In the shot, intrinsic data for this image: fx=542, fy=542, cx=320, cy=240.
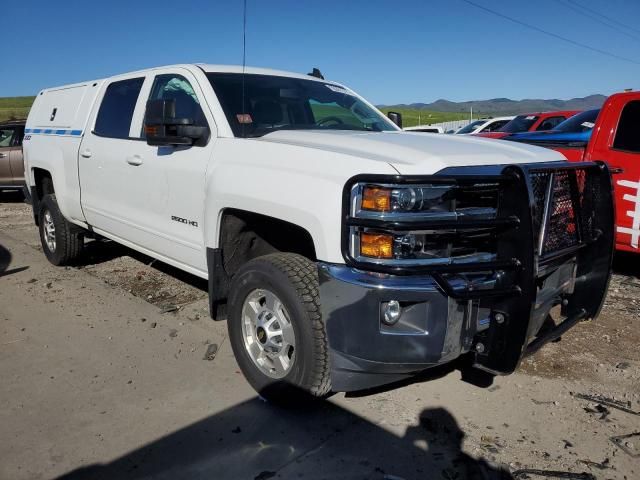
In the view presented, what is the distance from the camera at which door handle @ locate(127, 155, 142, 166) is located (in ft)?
13.8

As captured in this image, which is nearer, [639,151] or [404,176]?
[404,176]

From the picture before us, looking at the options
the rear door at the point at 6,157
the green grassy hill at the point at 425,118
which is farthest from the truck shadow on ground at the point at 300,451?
the green grassy hill at the point at 425,118

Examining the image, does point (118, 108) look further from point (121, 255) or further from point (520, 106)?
point (520, 106)

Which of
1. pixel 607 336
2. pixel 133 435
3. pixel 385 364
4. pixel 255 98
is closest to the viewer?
pixel 385 364

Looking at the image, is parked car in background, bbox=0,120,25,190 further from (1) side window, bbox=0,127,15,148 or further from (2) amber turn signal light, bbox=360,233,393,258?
(2) amber turn signal light, bbox=360,233,393,258

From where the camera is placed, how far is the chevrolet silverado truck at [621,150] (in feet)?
16.2

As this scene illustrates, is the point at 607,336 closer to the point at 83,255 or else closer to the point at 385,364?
the point at 385,364

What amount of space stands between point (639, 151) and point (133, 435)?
484 centimetres

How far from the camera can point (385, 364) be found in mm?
2605

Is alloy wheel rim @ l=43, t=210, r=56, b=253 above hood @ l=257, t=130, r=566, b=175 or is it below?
below

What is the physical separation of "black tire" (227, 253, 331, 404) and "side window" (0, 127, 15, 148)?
1099 centimetres

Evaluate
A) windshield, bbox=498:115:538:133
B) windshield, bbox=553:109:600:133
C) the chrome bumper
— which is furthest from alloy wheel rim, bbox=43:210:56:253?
windshield, bbox=498:115:538:133

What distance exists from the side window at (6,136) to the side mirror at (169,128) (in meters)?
10.1

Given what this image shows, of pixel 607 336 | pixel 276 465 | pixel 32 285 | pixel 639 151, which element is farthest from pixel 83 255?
pixel 639 151
